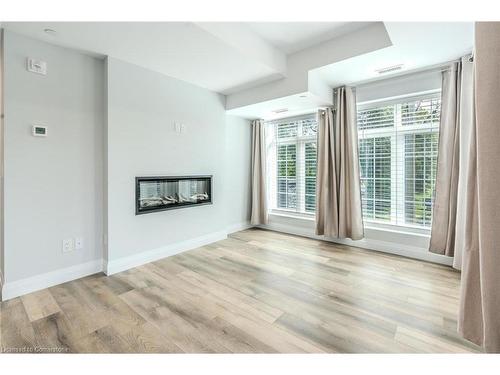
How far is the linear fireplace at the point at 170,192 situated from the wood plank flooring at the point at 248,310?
72cm

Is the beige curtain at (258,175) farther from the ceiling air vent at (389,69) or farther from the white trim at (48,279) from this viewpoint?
the white trim at (48,279)

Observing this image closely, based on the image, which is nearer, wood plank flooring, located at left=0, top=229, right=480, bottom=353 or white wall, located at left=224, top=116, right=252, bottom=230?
wood plank flooring, located at left=0, top=229, right=480, bottom=353

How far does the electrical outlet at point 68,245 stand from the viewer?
241cm

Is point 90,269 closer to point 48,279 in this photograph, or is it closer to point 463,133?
point 48,279

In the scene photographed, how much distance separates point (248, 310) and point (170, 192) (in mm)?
1895

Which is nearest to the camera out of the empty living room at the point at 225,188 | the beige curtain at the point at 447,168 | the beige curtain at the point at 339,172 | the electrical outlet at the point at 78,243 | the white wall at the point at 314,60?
the empty living room at the point at 225,188

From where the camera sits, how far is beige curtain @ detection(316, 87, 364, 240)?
3357 millimetres

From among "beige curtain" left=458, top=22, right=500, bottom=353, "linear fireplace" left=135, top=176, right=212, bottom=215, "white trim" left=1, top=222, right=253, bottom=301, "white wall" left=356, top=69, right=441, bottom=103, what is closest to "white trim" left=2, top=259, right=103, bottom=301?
"white trim" left=1, top=222, right=253, bottom=301

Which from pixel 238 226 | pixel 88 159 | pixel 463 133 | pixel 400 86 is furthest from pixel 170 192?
pixel 463 133

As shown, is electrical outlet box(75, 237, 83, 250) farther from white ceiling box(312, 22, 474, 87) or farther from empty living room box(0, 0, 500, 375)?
white ceiling box(312, 22, 474, 87)

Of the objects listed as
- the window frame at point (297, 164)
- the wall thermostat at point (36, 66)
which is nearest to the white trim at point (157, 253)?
the window frame at point (297, 164)

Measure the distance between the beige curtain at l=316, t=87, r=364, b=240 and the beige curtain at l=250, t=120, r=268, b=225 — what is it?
3.74 ft

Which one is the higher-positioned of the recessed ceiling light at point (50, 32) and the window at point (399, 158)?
the recessed ceiling light at point (50, 32)

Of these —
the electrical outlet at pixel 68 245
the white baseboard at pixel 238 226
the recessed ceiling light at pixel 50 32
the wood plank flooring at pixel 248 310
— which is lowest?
the wood plank flooring at pixel 248 310
